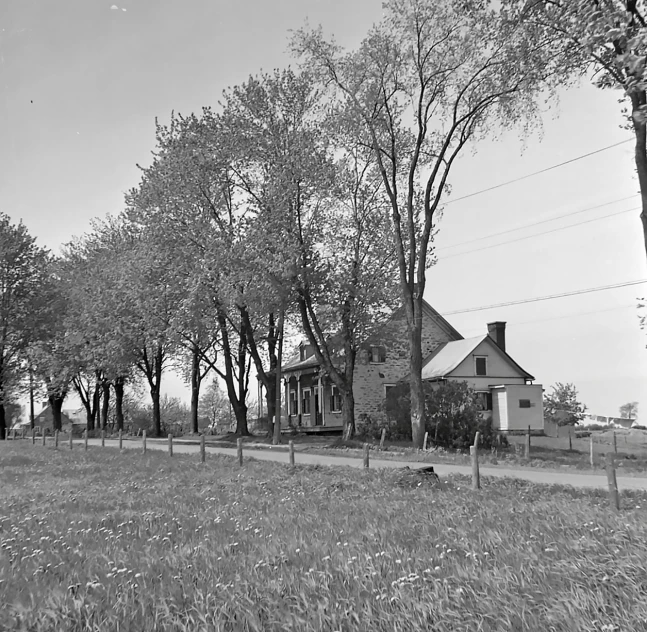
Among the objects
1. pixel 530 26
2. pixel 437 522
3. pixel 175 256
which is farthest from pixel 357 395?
pixel 437 522

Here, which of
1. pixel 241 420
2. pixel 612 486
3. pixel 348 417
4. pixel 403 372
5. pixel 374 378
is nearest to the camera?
pixel 612 486

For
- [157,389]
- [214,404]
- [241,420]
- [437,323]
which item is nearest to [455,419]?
[241,420]

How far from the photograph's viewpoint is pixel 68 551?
8.12 m

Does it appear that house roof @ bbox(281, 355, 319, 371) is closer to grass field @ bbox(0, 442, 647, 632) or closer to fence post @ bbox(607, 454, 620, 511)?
grass field @ bbox(0, 442, 647, 632)

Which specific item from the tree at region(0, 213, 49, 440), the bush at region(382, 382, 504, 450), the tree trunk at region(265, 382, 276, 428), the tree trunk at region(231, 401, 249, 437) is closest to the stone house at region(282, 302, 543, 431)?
the tree trunk at region(265, 382, 276, 428)

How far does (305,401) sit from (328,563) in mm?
52063

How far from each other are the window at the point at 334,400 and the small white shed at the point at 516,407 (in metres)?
11.9

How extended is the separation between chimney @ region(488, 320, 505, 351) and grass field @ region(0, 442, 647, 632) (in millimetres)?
41518

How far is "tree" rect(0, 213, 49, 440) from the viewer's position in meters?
50.6

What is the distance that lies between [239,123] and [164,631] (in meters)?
34.4

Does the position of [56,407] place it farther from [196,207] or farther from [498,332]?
[498,332]

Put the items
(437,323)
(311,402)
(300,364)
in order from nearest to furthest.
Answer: (437,323), (311,402), (300,364)

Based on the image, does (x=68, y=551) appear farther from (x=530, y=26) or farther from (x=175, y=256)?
(x=175, y=256)

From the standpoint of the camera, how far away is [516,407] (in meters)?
48.6
